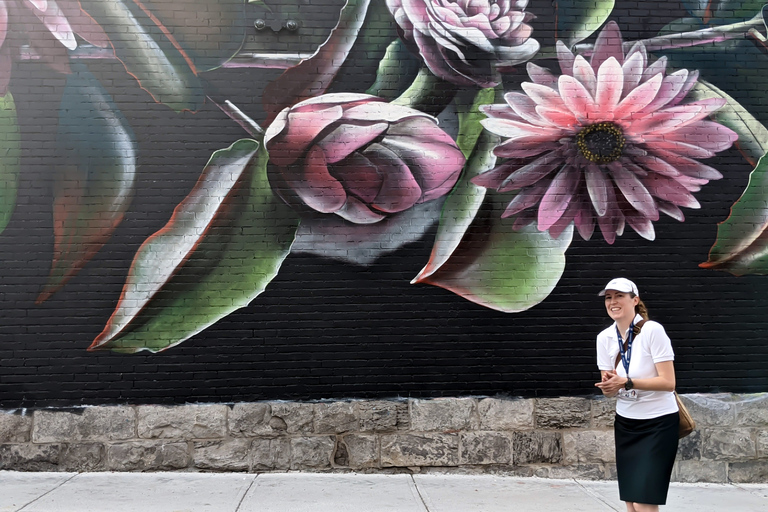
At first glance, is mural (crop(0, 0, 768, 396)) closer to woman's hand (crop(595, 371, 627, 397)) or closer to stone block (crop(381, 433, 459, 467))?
stone block (crop(381, 433, 459, 467))

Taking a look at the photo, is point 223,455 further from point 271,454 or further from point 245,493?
point 245,493

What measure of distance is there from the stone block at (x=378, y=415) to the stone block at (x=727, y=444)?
9.61ft

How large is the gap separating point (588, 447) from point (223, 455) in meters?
3.48

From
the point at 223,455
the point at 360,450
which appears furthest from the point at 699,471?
the point at 223,455

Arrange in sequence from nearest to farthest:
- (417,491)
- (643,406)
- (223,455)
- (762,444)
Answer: (643,406) → (417,491) → (223,455) → (762,444)

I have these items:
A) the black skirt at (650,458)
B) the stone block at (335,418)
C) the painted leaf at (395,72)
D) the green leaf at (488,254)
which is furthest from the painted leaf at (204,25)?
the black skirt at (650,458)

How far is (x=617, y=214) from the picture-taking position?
22.4 feet

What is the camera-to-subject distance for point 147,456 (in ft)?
21.0

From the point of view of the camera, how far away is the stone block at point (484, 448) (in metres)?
6.52

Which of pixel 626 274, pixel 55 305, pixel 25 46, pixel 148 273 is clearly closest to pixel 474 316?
pixel 626 274

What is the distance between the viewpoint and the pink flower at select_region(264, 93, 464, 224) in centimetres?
669

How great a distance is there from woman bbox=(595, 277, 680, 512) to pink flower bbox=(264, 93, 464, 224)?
320 centimetres

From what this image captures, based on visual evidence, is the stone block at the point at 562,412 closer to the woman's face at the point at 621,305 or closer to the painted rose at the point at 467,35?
the woman's face at the point at 621,305

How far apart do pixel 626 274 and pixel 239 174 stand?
3939mm
